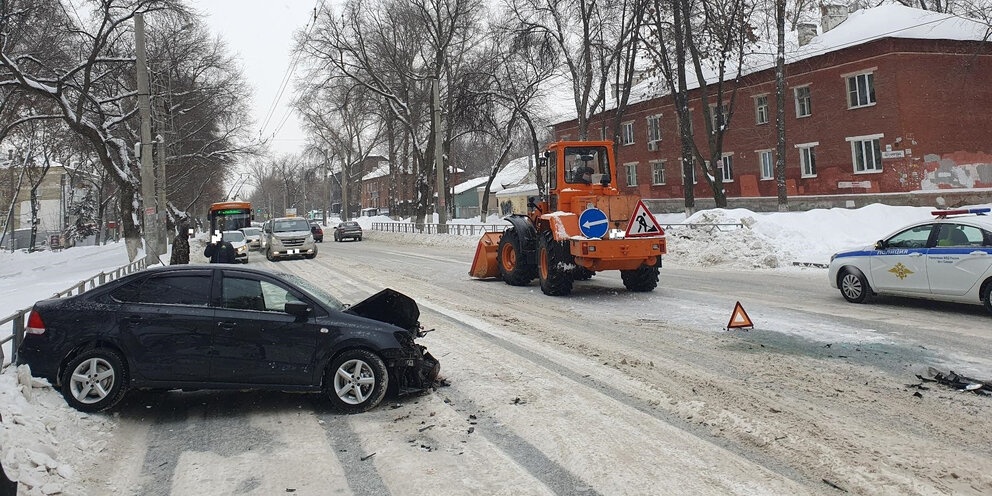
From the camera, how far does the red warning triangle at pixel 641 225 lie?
41.9ft

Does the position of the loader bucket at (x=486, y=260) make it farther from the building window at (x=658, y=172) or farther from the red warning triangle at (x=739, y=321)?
the building window at (x=658, y=172)

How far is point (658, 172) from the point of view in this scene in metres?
45.8

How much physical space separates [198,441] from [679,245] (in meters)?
19.1

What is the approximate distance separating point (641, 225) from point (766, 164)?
91.0ft

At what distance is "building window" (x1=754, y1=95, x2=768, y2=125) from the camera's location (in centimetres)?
3731

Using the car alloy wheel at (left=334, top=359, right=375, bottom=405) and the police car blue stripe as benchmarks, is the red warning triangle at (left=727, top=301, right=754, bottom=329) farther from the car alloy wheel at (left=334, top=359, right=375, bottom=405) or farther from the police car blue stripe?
the car alloy wheel at (left=334, top=359, right=375, bottom=405)

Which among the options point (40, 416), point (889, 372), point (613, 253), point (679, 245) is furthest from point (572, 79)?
point (40, 416)

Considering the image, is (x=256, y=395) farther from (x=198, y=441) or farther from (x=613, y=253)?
(x=613, y=253)

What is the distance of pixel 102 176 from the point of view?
44.5 metres

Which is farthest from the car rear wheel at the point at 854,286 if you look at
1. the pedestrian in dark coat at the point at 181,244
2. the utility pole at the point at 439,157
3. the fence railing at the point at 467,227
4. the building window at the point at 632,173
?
the building window at the point at 632,173

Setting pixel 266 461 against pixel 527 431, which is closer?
Answer: pixel 266 461

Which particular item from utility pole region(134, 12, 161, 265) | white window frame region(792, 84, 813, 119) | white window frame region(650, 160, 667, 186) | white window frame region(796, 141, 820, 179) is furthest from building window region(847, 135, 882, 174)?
utility pole region(134, 12, 161, 265)

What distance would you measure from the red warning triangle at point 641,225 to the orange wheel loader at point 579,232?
3 centimetres

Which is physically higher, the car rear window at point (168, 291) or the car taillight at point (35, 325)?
the car rear window at point (168, 291)
